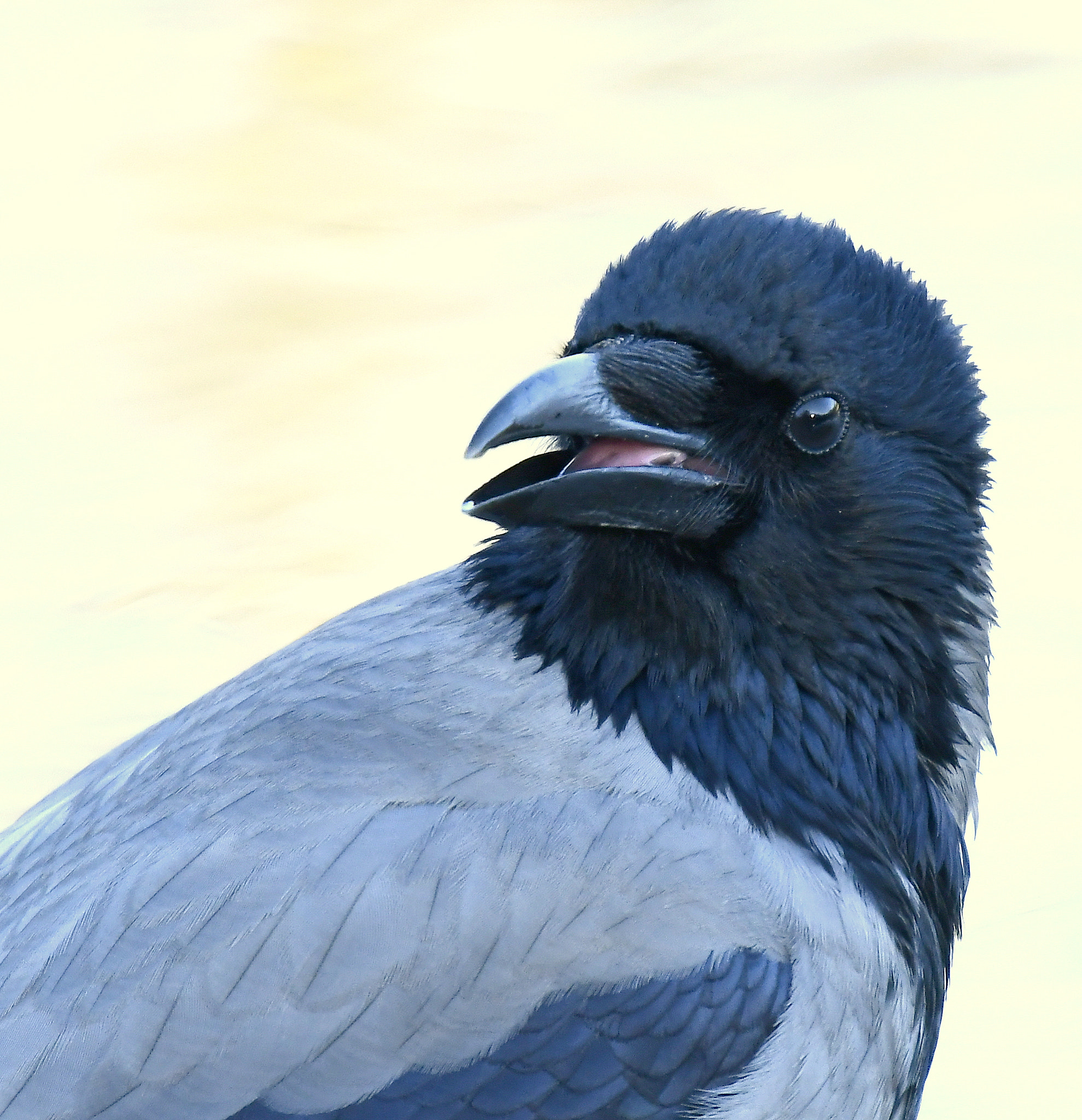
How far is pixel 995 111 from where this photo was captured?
8.84 meters

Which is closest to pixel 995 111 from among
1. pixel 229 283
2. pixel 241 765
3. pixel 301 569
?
pixel 229 283

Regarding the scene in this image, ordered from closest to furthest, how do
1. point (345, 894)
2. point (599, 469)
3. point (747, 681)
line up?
point (345, 894), point (599, 469), point (747, 681)

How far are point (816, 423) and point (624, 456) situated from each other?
328mm

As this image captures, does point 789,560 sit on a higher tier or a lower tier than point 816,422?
lower

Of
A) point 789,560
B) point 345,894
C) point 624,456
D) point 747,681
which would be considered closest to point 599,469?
point 624,456

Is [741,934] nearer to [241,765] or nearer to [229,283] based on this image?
[241,765]

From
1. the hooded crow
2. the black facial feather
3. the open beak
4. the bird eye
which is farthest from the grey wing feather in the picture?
the bird eye

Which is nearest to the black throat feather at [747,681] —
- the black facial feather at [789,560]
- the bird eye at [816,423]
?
the black facial feather at [789,560]

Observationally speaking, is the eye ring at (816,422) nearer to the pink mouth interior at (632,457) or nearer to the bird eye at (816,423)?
the bird eye at (816,423)

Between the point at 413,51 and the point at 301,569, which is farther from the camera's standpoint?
the point at 413,51

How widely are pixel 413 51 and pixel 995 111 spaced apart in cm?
276

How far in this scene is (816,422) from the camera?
10.6 ft

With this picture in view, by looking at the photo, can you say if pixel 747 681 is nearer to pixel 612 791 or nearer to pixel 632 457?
pixel 612 791

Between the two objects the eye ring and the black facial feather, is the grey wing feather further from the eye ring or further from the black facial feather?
the eye ring
